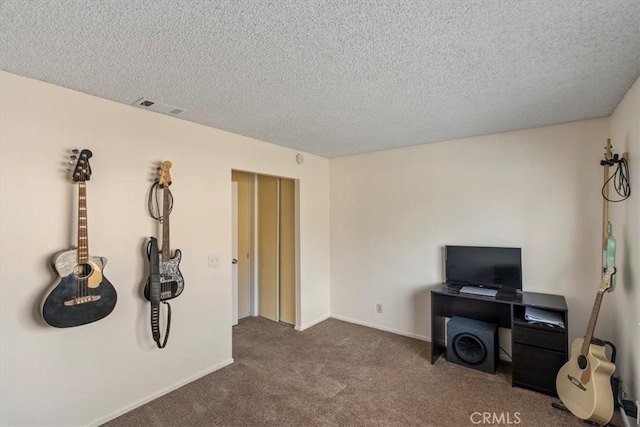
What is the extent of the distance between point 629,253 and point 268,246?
3.93 meters

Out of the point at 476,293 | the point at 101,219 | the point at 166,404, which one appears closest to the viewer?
the point at 101,219

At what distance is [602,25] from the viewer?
1459 mm

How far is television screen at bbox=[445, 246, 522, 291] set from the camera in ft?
10.2

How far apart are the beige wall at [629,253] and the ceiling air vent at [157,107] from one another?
11.0ft

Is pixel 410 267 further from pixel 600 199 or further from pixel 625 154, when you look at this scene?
pixel 625 154

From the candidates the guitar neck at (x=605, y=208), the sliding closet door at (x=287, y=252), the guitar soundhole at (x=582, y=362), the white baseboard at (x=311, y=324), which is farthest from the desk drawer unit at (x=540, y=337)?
the sliding closet door at (x=287, y=252)

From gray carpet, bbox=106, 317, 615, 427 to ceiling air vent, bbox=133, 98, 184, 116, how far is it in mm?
2433

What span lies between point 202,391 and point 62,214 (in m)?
1.82

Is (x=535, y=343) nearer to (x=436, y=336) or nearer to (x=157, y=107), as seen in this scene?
(x=436, y=336)

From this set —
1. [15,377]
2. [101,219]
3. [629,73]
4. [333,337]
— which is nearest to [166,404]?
[15,377]

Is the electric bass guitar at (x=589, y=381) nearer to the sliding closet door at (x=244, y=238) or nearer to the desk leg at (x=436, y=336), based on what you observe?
the desk leg at (x=436, y=336)

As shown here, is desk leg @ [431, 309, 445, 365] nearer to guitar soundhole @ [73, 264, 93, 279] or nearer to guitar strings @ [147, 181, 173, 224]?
guitar strings @ [147, 181, 173, 224]

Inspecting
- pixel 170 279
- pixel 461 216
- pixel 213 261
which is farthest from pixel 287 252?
pixel 461 216

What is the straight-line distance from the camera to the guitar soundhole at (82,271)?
82.0 inches
